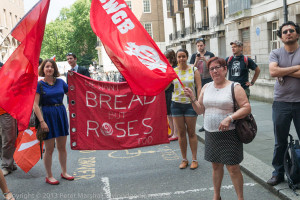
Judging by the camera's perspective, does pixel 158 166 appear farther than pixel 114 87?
Yes

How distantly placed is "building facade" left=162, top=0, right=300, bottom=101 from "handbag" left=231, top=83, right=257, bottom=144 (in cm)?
948

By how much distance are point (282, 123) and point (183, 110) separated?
5.47ft

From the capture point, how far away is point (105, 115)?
5117 mm

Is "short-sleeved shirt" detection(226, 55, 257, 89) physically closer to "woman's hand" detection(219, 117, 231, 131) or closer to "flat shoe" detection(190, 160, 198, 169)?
"flat shoe" detection(190, 160, 198, 169)

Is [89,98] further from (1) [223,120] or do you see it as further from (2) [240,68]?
(2) [240,68]

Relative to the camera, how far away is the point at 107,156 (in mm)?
6879

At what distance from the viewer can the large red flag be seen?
397 cm

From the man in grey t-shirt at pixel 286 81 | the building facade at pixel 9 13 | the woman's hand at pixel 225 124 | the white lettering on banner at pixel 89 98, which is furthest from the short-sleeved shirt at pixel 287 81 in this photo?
the building facade at pixel 9 13

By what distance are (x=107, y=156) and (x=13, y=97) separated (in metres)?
3.22

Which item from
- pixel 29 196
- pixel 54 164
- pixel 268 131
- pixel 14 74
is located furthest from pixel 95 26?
pixel 268 131

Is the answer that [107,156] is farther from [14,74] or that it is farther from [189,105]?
[14,74]

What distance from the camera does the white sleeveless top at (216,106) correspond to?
145 inches

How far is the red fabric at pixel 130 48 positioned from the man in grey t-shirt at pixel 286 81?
1.30 metres

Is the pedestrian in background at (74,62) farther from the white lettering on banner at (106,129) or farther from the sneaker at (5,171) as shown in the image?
the white lettering on banner at (106,129)
